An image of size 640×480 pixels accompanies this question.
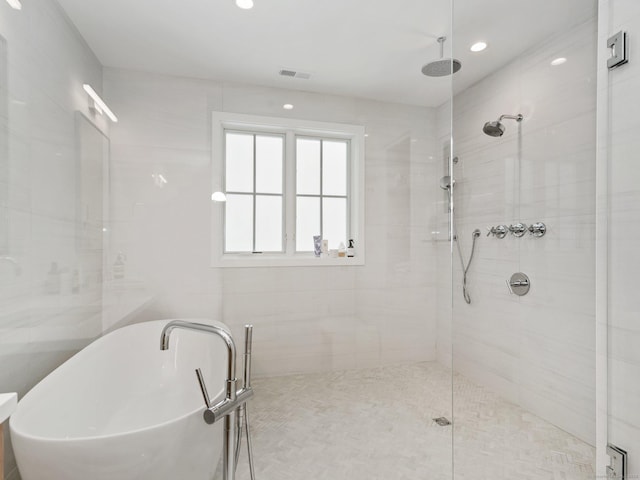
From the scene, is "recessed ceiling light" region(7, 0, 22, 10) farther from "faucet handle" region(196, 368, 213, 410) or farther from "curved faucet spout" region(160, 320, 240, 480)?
"faucet handle" region(196, 368, 213, 410)

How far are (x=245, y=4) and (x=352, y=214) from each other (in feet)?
5.88

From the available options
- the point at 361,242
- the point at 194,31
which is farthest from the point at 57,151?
the point at 361,242

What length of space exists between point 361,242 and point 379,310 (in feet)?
2.08

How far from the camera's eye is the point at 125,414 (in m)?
2.09

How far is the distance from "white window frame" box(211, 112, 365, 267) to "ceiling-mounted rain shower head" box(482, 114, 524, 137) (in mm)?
1765

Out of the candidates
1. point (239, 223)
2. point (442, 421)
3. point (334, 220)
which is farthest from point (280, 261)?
point (442, 421)

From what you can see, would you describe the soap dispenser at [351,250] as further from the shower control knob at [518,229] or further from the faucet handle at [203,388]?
the faucet handle at [203,388]

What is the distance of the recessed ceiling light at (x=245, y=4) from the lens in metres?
2.02

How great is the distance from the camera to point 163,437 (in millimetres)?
1185

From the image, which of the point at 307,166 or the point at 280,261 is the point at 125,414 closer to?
the point at 280,261

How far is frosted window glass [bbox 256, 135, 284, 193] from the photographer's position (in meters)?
3.09

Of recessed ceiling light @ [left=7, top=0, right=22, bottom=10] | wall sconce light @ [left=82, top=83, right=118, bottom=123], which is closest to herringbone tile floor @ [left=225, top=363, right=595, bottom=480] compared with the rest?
wall sconce light @ [left=82, top=83, right=118, bottom=123]

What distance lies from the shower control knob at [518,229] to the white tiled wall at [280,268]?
184cm

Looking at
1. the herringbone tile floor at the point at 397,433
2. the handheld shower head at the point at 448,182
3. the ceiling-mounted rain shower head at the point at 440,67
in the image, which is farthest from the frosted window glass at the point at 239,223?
the ceiling-mounted rain shower head at the point at 440,67
